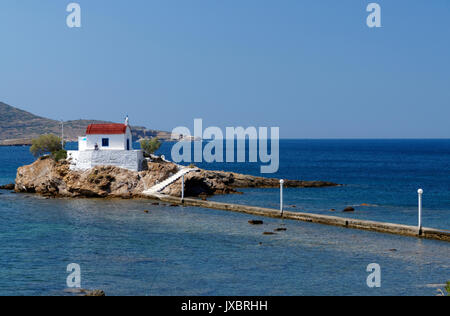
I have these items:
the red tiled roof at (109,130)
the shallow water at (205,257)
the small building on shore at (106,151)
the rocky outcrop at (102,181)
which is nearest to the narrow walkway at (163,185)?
the rocky outcrop at (102,181)

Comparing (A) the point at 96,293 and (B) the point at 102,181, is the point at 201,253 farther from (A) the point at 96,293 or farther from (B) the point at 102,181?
(B) the point at 102,181

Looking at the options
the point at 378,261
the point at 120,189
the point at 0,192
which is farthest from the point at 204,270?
the point at 0,192

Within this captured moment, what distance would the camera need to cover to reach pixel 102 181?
5962 centimetres

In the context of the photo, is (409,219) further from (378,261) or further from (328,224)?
(378,261)

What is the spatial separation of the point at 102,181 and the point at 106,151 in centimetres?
347

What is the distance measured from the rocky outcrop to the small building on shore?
82 cm

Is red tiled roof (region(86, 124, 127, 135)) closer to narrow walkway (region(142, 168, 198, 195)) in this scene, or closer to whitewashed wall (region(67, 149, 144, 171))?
whitewashed wall (region(67, 149, 144, 171))

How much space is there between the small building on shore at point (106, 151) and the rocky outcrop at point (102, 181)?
32.2 inches

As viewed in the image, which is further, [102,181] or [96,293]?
[102,181]

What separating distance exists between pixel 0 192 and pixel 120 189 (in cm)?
1658

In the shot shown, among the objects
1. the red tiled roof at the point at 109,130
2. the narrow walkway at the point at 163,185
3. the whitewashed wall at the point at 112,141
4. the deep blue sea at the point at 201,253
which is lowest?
the deep blue sea at the point at 201,253

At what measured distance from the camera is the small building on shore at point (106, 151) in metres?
60.9

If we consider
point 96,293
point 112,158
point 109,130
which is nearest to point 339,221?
point 96,293

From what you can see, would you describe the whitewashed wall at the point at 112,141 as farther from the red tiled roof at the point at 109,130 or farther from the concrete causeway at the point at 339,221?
Answer: the concrete causeway at the point at 339,221
